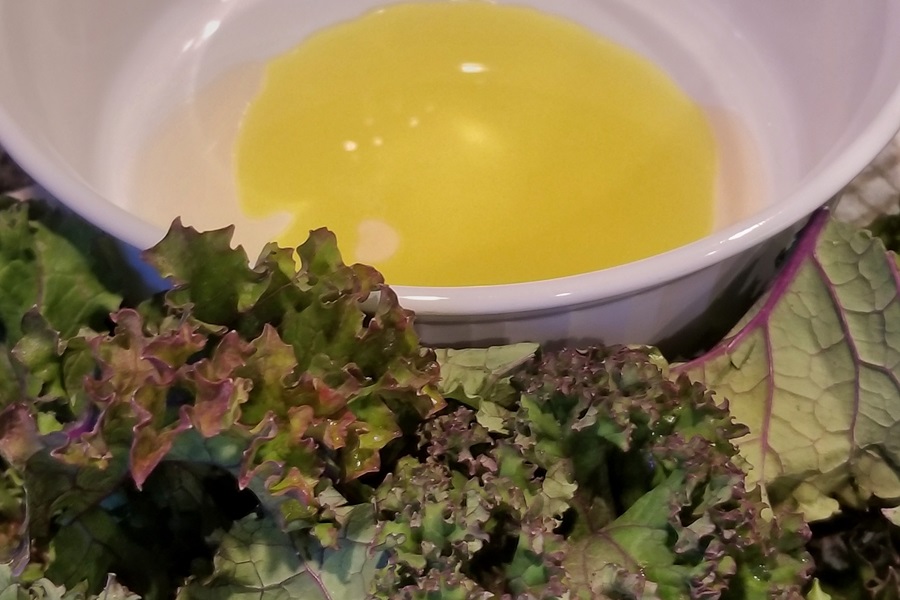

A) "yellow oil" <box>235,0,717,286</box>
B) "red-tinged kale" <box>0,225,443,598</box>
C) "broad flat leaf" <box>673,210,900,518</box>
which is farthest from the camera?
"yellow oil" <box>235,0,717,286</box>

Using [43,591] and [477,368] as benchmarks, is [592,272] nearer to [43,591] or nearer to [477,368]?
[477,368]

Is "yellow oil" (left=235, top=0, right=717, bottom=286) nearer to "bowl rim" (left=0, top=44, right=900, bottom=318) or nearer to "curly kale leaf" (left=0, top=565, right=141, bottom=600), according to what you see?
"bowl rim" (left=0, top=44, right=900, bottom=318)

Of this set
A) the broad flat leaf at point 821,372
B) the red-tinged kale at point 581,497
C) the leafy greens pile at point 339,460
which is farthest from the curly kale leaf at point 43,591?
the broad flat leaf at point 821,372

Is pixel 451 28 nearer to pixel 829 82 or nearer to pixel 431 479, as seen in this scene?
pixel 829 82

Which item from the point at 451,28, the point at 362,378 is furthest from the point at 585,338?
the point at 451,28

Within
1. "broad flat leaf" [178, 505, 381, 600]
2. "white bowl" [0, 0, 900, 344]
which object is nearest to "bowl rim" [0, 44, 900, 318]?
"white bowl" [0, 0, 900, 344]

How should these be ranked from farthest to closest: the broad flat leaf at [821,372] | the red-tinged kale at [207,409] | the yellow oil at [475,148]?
the yellow oil at [475,148], the broad flat leaf at [821,372], the red-tinged kale at [207,409]

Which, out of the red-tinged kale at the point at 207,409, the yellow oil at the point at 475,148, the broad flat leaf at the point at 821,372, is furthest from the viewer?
the yellow oil at the point at 475,148

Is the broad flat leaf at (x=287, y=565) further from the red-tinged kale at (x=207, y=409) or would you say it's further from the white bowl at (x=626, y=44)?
the white bowl at (x=626, y=44)

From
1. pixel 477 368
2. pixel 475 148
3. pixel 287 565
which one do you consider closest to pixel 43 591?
pixel 287 565
